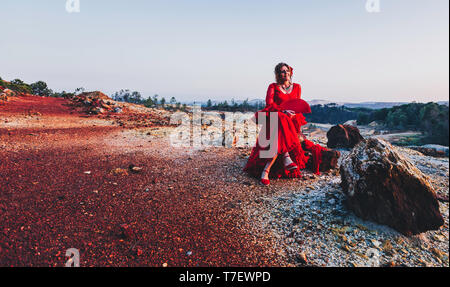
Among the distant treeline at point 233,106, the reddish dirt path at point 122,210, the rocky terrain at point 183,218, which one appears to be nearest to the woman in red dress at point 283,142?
the rocky terrain at point 183,218

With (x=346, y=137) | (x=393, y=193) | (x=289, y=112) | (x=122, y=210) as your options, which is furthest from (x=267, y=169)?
(x=346, y=137)

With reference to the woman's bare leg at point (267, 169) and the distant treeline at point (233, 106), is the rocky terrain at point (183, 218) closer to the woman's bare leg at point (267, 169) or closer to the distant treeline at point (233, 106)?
the woman's bare leg at point (267, 169)

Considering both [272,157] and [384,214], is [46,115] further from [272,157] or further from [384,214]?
[384,214]

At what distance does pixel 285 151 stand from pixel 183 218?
3083mm

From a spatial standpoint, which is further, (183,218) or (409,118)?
(409,118)

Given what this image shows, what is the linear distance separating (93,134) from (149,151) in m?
4.23

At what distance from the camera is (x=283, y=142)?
517cm

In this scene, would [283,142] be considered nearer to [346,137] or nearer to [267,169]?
[267,169]

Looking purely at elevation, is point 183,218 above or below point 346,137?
below

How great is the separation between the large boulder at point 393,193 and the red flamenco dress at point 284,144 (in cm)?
187

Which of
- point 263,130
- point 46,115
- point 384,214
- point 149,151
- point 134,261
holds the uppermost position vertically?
point 46,115
